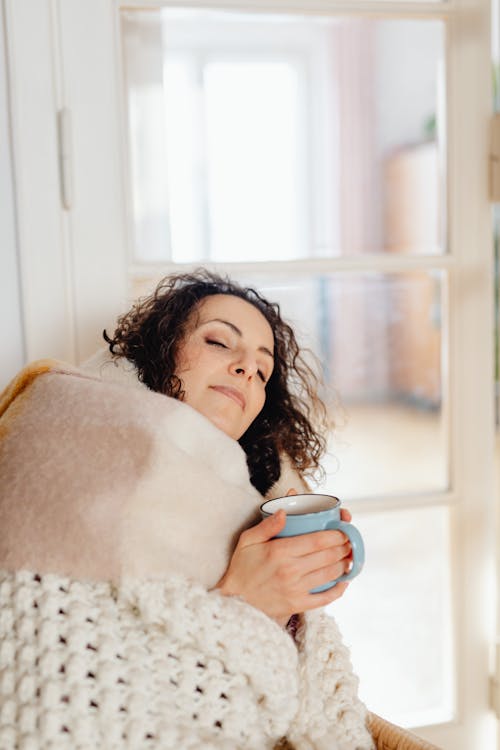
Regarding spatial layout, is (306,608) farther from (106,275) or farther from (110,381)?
(106,275)

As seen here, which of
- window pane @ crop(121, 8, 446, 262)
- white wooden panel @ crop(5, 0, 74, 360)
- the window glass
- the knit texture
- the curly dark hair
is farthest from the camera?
the window glass

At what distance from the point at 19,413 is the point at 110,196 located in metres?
0.45

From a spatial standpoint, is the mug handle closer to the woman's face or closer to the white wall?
the woman's face

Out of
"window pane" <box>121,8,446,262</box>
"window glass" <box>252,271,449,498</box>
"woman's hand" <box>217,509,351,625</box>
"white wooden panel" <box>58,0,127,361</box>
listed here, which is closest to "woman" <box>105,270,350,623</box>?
"woman's hand" <box>217,509,351,625</box>

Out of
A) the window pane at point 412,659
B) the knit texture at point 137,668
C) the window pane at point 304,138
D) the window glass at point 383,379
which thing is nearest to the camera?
the knit texture at point 137,668

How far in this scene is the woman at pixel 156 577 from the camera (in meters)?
0.78

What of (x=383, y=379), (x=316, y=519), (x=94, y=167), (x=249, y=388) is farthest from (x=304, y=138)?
(x=316, y=519)

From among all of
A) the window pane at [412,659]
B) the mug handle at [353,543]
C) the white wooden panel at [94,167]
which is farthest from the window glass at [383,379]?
the mug handle at [353,543]

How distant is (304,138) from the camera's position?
4.63m

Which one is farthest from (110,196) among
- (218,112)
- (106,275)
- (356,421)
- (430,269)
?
(356,421)

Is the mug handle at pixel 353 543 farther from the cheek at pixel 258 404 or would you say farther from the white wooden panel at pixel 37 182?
the white wooden panel at pixel 37 182

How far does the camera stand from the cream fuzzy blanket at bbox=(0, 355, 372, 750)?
2.55 ft

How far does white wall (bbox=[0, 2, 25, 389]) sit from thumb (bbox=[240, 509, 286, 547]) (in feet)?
1.81

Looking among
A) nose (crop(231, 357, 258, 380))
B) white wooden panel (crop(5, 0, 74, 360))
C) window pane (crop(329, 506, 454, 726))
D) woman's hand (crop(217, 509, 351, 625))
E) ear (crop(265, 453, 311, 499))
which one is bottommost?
window pane (crop(329, 506, 454, 726))
